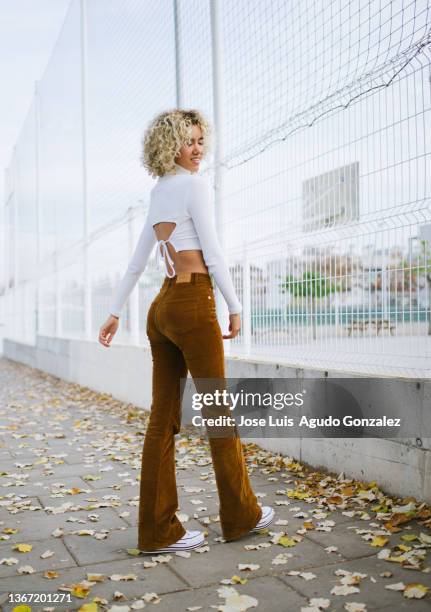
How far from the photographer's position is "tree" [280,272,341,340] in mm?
4785

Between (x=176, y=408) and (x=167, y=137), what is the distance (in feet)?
3.84

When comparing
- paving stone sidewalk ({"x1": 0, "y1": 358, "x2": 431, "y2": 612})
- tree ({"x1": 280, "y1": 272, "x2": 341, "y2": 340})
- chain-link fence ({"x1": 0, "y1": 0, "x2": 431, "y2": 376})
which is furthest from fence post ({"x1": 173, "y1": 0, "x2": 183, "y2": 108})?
paving stone sidewalk ({"x1": 0, "y1": 358, "x2": 431, "y2": 612})

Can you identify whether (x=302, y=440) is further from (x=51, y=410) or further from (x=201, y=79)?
(x=51, y=410)

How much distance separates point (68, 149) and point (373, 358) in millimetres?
9999

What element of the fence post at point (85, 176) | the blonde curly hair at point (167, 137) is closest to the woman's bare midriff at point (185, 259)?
the blonde curly hair at point (167, 137)

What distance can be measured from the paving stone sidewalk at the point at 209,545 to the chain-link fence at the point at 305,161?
0.82m

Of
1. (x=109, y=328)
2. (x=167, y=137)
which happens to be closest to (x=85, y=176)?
(x=109, y=328)

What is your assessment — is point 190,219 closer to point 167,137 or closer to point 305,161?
point 167,137

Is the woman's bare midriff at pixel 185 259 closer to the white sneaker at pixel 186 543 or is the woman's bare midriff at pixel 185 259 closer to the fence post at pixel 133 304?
the white sneaker at pixel 186 543

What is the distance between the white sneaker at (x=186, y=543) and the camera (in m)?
3.20

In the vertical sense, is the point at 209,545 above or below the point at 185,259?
below

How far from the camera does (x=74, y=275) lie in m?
12.4

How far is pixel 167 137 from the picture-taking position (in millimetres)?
3156

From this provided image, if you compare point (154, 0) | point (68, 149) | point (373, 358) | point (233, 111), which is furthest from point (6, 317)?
point (373, 358)
